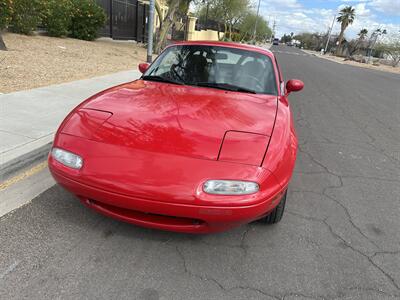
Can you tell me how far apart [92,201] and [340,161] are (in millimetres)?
3549

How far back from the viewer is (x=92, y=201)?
2.42m

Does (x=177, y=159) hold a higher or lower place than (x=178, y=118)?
lower

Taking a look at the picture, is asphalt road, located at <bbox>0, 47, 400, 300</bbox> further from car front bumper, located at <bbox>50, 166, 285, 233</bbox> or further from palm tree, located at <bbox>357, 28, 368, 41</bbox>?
palm tree, located at <bbox>357, 28, 368, 41</bbox>

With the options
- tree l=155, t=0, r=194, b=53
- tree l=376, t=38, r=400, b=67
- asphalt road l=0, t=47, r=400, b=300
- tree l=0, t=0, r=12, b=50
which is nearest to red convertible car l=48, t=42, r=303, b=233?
asphalt road l=0, t=47, r=400, b=300

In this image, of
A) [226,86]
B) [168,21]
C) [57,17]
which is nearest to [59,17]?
[57,17]

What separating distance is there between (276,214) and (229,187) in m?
0.85

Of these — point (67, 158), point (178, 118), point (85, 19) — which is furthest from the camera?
point (85, 19)

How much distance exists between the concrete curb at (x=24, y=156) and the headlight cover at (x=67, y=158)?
1.16m

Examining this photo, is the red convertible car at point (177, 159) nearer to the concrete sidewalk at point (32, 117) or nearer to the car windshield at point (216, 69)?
the car windshield at point (216, 69)

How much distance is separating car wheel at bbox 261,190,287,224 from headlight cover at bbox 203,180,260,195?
0.69m

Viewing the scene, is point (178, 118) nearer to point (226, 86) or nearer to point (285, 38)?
point (226, 86)

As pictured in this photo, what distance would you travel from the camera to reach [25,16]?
37.0 ft

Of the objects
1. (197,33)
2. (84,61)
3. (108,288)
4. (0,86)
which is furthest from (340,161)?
(197,33)

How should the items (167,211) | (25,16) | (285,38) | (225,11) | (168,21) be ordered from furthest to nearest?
(285,38) < (225,11) < (168,21) < (25,16) < (167,211)
